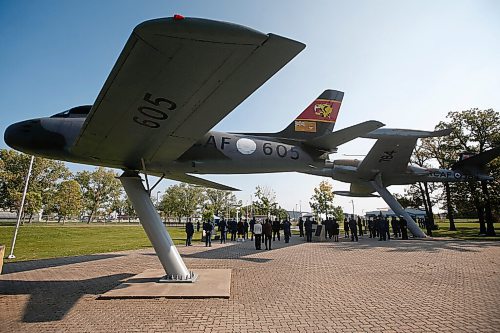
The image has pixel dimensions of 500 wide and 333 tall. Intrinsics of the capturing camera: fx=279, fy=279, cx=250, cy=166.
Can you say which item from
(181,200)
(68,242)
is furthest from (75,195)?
(68,242)

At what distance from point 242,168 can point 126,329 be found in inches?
226

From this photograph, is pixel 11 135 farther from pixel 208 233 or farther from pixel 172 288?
pixel 208 233

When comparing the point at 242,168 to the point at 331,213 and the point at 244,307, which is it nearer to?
the point at 244,307

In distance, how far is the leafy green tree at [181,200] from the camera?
77.9m

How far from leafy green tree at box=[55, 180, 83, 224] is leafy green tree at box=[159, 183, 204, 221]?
22.0m

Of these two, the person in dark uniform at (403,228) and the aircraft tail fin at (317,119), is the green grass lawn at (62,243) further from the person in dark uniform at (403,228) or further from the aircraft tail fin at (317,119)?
the person in dark uniform at (403,228)

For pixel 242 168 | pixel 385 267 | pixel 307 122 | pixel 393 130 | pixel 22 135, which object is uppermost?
pixel 393 130

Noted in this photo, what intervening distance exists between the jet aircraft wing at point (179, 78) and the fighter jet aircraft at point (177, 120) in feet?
0.04

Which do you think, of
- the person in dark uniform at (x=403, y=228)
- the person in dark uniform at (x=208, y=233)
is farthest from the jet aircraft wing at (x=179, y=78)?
the person in dark uniform at (x=403, y=228)

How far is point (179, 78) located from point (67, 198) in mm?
69622

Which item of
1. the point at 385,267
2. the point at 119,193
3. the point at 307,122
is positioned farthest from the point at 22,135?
the point at 119,193

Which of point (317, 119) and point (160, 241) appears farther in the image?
point (317, 119)

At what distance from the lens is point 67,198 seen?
2403 inches

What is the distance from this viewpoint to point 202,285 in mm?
7258
